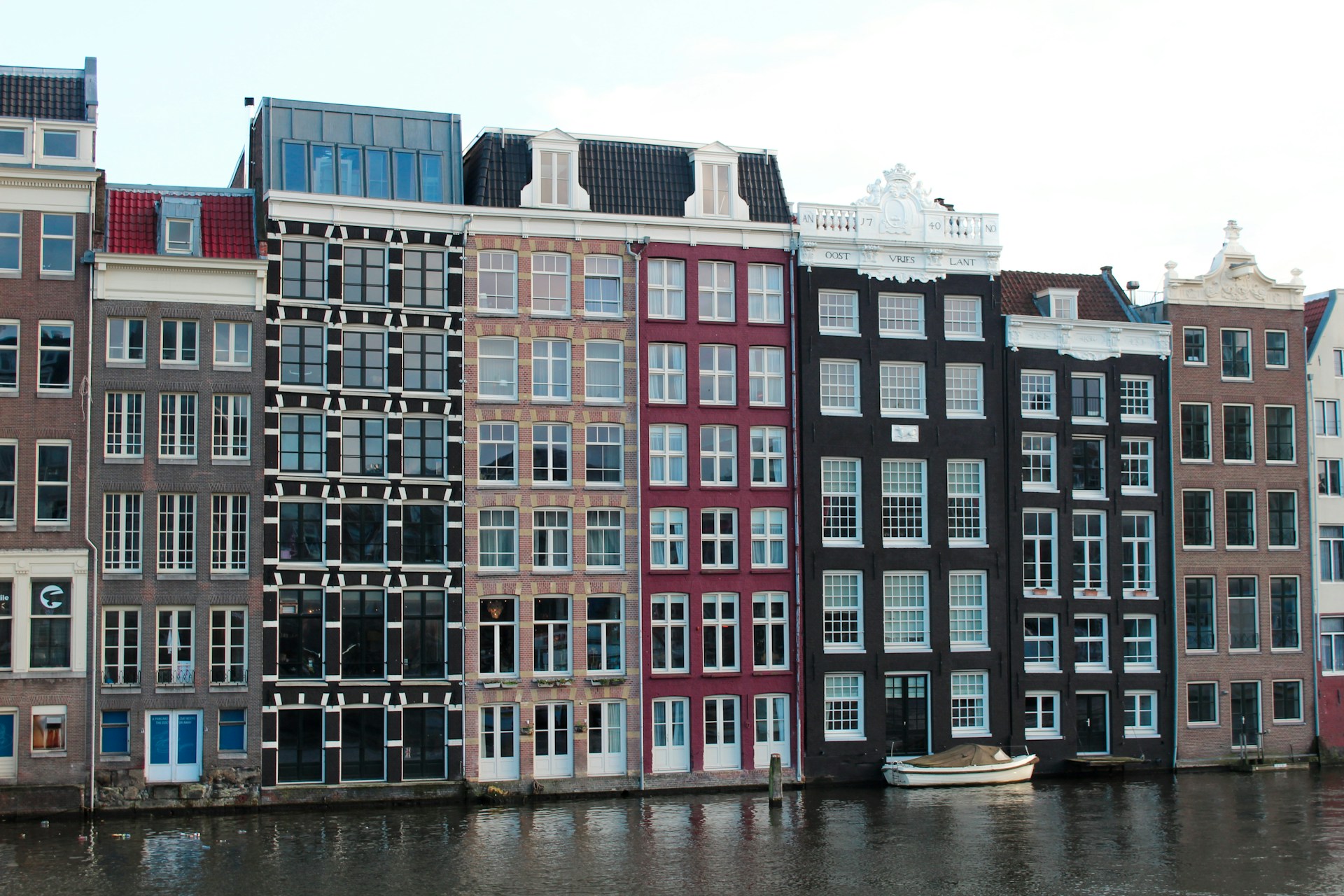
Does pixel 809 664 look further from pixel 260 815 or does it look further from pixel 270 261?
pixel 270 261

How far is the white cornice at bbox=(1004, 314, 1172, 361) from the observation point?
5800 cm

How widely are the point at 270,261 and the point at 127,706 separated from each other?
14.3 metres

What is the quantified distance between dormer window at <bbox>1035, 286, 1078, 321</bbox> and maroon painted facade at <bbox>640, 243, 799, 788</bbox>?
35.9 feet

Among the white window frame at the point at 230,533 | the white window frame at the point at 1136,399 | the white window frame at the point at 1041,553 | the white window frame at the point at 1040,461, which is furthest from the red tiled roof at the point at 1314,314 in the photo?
the white window frame at the point at 230,533

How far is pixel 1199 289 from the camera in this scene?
200ft

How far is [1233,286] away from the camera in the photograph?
61.4 m

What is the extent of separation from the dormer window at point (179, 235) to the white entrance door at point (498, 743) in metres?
17.4

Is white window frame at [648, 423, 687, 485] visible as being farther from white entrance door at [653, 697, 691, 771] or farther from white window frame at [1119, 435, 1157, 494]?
white window frame at [1119, 435, 1157, 494]

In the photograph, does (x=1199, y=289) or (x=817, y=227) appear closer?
(x=817, y=227)

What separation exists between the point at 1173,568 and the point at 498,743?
26168 millimetres

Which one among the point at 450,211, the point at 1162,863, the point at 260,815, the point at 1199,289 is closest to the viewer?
the point at 1162,863

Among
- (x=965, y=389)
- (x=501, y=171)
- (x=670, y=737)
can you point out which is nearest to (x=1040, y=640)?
(x=965, y=389)

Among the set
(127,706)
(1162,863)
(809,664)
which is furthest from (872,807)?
(127,706)

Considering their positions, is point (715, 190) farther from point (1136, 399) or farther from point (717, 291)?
point (1136, 399)
